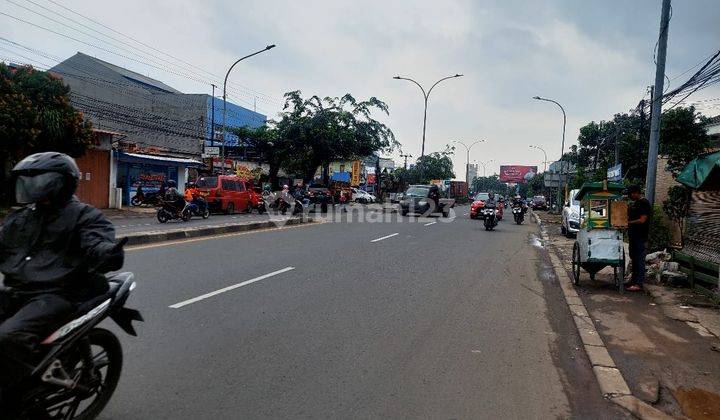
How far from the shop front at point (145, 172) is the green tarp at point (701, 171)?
73.1 feet

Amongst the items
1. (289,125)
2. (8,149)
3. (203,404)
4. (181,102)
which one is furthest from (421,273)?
(181,102)

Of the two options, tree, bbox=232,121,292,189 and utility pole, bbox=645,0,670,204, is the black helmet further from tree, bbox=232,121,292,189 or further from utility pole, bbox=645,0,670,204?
tree, bbox=232,121,292,189

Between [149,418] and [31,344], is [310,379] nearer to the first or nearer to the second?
[149,418]

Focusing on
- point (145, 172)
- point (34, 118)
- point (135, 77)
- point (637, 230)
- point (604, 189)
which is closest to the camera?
point (637, 230)

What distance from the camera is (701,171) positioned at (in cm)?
836

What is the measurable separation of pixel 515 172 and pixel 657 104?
3518 inches

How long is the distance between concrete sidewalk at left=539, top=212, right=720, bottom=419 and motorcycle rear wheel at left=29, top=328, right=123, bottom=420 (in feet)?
13.0

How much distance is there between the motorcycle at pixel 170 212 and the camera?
17938mm

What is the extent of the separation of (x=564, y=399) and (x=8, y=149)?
751 inches

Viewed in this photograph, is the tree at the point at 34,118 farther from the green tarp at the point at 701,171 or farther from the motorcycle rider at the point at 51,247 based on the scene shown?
the green tarp at the point at 701,171

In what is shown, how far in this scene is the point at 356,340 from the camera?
198 inches

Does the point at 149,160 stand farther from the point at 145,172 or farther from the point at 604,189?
the point at 604,189

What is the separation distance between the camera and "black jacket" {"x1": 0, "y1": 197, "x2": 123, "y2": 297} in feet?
9.35

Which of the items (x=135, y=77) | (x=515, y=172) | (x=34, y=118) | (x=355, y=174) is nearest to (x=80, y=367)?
(x=34, y=118)
